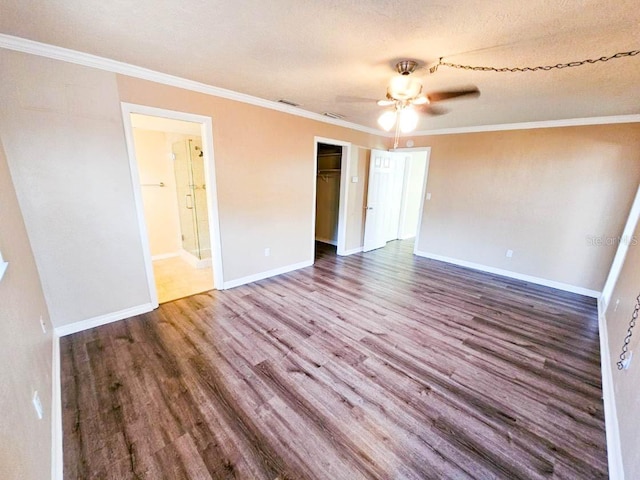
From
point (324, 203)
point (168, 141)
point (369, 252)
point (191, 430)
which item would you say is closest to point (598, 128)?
point (369, 252)

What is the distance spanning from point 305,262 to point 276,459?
3.12 metres

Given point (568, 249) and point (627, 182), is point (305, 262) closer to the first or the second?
point (568, 249)

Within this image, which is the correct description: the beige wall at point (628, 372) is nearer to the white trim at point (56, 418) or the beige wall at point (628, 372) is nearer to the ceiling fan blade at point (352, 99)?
the white trim at point (56, 418)

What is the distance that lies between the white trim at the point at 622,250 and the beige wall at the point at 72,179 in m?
5.50

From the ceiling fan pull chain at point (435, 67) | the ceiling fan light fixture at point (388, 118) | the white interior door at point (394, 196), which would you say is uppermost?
the ceiling fan pull chain at point (435, 67)

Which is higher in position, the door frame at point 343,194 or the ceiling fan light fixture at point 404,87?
the ceiling fan light fixture at point 404,87

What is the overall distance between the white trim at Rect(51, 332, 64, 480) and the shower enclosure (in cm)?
232

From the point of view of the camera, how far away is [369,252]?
5.38m

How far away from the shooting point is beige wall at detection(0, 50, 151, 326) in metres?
1.98

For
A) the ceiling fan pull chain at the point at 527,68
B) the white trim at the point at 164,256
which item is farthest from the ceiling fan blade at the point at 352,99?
the white trim at the point at 164,256

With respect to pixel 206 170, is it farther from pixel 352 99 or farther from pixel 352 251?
pixel 352 251

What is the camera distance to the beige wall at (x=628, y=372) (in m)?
1.28

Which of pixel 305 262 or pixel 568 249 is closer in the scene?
pixel 568 249

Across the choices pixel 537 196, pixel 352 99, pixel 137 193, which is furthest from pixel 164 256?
pixel 537 196
